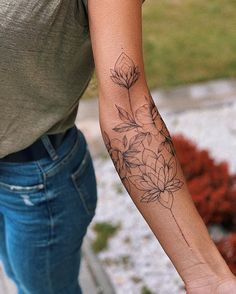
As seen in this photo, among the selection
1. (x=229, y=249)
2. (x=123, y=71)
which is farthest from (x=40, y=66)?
(x=229, y=249)

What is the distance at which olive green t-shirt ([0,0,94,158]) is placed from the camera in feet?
4.54

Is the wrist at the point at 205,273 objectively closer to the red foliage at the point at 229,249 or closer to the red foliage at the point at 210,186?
the red foliage at the point at 229,249

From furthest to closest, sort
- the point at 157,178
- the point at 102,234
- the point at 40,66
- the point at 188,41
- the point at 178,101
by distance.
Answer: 1. the point at 188,41
2. the point at 178,101
3. the point at 102,234
4. the point at 40,66
5. the point at 157,178

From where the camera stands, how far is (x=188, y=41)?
220 inches

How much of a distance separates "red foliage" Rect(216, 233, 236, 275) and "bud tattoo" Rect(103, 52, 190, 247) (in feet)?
4.49

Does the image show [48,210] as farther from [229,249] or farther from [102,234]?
[102,234]

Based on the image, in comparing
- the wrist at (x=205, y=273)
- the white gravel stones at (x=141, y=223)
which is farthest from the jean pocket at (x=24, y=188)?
the white gravel stones at (x=141, y=223)

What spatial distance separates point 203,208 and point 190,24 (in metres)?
3.31

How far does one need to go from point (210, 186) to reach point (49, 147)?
1.51 m

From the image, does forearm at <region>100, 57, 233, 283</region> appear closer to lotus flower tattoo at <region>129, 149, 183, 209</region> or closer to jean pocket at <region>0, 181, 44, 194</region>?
lotus flower tattoo at <region>129, 149, 183, 209</region>

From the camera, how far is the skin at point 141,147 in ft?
4.14

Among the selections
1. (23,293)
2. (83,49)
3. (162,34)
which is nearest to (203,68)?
(162,34)

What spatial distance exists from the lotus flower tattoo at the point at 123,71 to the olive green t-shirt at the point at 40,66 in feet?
0.51

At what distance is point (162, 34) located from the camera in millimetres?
5844
